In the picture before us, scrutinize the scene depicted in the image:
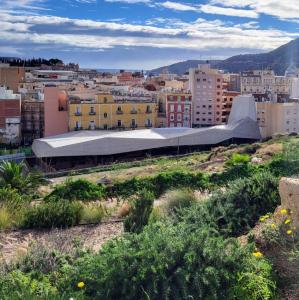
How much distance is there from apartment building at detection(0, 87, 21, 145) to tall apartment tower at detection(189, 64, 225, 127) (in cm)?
1402

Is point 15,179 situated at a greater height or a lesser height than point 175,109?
lesser

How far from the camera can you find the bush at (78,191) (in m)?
11.7

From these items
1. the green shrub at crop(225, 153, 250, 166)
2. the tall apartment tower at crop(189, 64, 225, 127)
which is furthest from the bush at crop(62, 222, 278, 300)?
the tall apartment tower at crop(189, 64, 225, 127)

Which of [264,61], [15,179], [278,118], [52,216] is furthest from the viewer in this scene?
[264,61]

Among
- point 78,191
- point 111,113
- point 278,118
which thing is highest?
point 111,113

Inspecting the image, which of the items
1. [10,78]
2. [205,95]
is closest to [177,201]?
[205,95]

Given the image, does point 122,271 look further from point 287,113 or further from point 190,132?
point 287,113

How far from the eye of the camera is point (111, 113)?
4066 cm

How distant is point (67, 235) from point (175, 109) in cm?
3610

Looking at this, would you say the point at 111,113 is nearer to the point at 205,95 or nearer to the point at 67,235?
the point at 205,95

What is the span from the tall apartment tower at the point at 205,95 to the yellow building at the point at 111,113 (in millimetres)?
4418

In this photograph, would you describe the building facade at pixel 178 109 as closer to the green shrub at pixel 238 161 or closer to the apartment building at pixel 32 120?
the apartment building at pixel 32 120

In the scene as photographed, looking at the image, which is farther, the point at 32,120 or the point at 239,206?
the point at 32,120

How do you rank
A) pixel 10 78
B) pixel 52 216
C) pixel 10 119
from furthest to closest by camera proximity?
pixel 10 78, pixel 10 119, pixel 52 216
